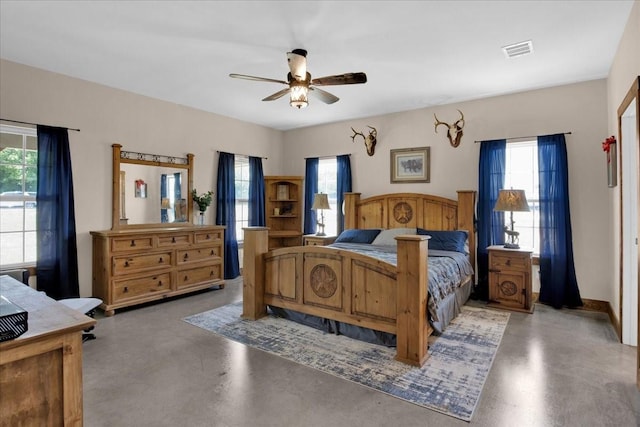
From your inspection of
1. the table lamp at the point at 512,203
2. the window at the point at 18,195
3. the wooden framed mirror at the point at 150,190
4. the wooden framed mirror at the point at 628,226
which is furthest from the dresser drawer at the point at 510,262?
the window at the point at 18,195

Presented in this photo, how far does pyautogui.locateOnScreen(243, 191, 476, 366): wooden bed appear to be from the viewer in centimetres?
276

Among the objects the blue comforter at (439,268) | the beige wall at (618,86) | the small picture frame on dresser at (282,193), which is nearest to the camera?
the beige wall at (618,86)

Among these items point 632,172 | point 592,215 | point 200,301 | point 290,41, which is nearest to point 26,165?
point 200,301

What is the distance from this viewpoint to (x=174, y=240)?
4.65 m

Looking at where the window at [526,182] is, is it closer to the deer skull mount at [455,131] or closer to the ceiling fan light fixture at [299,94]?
the deer skull mount at [455,131]

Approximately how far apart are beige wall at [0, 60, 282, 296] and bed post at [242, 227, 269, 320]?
2.07 meters

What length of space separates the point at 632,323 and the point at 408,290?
7.06 ft

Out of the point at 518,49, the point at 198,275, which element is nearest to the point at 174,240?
the point at 198,275

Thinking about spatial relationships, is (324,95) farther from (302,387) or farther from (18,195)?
(18,195)

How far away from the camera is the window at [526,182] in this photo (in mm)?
4531

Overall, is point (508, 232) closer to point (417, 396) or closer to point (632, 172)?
point (632, 172)

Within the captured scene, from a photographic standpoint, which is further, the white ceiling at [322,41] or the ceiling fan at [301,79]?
the ceiling fan at [301,79]

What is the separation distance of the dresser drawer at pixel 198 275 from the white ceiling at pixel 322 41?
2474 mm

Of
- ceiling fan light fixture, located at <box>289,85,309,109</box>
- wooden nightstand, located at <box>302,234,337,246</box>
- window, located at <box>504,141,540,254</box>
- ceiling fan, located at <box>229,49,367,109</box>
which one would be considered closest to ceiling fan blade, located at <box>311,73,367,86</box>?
ceiling fan, located at <box>229,49,367,109</box>
